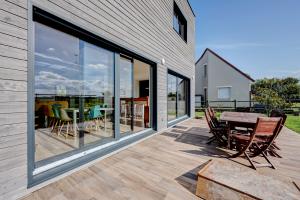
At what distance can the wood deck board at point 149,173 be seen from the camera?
6.77 feet

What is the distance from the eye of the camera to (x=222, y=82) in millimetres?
16016

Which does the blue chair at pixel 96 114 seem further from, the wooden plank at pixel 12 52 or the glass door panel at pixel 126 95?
the wooden plank at pixel 12 52

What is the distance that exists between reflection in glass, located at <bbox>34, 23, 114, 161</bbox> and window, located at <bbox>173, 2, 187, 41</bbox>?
17.4 feet

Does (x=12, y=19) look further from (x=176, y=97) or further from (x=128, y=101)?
(x=176, y=97)

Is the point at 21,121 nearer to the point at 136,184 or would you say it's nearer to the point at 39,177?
the point at 39,177

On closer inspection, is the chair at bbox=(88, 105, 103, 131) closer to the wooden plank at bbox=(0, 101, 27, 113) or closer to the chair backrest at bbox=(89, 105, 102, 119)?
the chair backrest at bbox=(89, 105, 102, 119)

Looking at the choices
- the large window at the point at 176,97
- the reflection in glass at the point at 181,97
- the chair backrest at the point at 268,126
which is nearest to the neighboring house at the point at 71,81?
the large window at the point at 176,97

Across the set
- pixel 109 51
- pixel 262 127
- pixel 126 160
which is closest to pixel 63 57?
pixel 109 51

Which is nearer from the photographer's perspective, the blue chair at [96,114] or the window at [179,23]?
the blue chair at [96,114]

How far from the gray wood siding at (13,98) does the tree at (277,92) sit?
12823mm

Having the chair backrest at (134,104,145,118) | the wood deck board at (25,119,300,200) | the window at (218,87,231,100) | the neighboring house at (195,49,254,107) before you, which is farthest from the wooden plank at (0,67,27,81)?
the window at (218,87,231,100)

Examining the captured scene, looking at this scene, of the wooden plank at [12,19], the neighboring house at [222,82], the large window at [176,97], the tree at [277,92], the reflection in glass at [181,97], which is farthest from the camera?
the neighboring house at [222,82]

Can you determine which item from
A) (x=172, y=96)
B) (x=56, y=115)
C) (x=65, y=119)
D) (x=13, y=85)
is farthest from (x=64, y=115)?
(x=172, y=96)

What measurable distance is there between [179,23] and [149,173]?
8106mm
